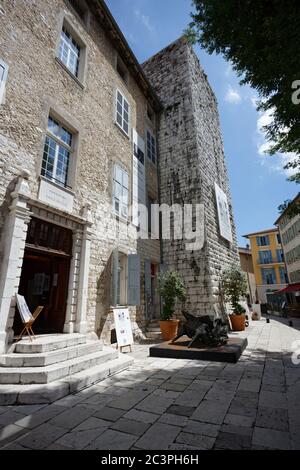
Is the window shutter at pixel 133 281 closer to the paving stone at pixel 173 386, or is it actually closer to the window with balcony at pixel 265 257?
the paving stone at pixel 173 386

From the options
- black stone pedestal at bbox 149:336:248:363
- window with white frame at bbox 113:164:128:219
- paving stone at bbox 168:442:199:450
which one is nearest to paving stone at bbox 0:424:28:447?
paving stone at bbox 168:442:199:450

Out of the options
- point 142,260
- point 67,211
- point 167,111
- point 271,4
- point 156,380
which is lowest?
point 156,380

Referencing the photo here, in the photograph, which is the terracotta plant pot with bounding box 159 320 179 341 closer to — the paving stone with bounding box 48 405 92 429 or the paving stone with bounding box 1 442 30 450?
the paving stone with bounding box 48 405 92 429

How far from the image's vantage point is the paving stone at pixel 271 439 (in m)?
1.97

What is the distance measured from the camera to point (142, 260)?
884 cm

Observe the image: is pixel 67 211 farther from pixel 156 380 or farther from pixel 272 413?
pixel 272 413

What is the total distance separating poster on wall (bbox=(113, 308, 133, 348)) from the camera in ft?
19.1

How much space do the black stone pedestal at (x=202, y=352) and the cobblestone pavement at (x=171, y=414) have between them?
53cm

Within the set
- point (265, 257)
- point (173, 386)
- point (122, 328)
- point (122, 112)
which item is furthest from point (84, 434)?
point (265, 257)

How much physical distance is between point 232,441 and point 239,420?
440 mm

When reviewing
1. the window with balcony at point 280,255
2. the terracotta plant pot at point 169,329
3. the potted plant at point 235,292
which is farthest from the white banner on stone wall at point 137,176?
the window with balcony at point 280,255

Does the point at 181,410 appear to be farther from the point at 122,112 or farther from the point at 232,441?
the point at 122,112

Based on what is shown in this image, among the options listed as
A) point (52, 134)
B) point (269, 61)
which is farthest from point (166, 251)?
point (269, 61)

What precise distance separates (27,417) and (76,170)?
5374mm
